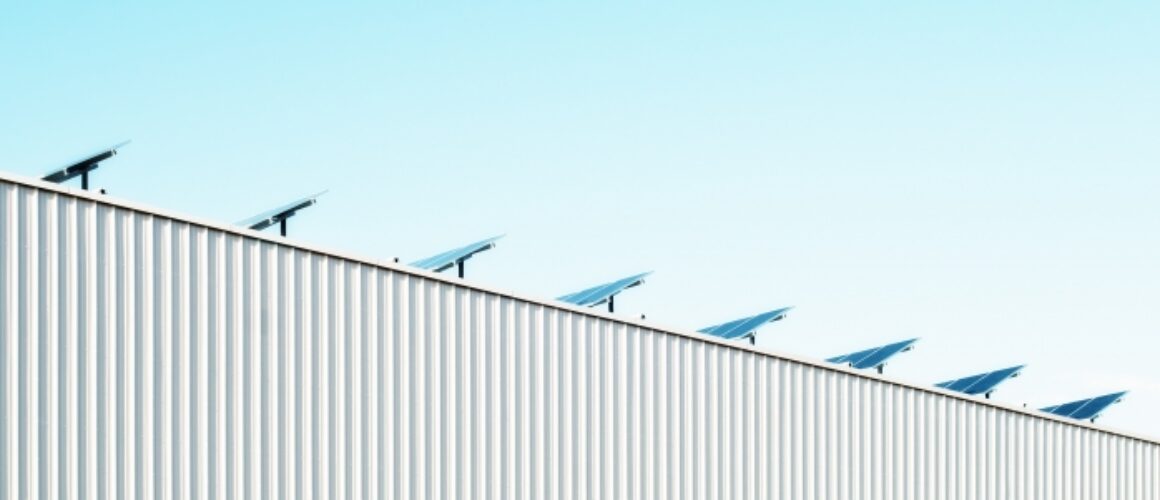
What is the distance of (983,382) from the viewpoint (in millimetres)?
27828

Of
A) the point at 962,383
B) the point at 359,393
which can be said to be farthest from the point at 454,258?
the point at 962,383

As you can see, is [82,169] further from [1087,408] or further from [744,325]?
[1087,408]

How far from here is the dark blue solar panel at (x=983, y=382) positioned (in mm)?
27609

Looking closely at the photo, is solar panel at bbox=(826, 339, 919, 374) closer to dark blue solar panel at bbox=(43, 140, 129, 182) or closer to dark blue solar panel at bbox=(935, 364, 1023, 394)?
dark blue solar panel at bbox=(935, 364, 1023, 394)

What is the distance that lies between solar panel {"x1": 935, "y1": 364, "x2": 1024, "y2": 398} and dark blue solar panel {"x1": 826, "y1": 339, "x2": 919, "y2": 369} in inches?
50.2

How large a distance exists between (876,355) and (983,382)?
7.48ft

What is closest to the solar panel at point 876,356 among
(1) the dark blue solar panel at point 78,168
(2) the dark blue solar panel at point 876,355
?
(2) the dark blue solar panel at point 876,355

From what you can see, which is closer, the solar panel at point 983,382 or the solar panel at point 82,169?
the solar panel at point 82,169

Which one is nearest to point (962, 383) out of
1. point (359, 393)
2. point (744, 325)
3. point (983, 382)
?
point (983, 382)

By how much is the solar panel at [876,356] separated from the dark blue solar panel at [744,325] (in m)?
1.68

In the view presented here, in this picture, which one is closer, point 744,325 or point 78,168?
point 78,168

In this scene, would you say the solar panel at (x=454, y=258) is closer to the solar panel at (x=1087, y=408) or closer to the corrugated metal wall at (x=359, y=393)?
the corrugated metal wall at (x=359, y=393)

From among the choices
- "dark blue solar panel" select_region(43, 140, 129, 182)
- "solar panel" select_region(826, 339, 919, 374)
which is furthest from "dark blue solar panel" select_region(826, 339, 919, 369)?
"dark blue solar panel" select_region(43, 140, 129, 182)

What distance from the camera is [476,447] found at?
2097 cm
